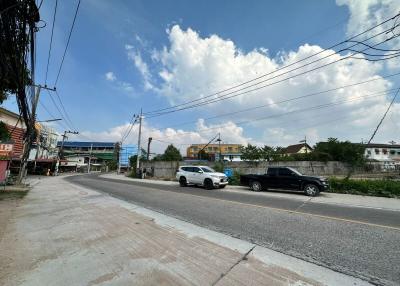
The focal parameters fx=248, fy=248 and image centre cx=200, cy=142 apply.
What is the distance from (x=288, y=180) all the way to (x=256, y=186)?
228cm

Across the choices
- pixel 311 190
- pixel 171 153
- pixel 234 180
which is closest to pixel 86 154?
pixel 171 153

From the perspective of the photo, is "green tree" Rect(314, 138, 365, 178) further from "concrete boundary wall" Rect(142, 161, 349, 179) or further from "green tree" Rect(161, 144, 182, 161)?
"green tree" Rect(161, 144, 182, 161)

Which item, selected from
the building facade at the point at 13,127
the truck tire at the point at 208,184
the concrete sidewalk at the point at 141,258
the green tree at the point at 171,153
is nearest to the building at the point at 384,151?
the green tree at the point at 171,153

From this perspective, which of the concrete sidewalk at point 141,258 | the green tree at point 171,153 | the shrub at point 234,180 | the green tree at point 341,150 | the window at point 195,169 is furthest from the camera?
the green tree at point 171,153

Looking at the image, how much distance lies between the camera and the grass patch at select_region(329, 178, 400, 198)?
13.6 metres

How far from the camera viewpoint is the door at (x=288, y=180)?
14.8 m

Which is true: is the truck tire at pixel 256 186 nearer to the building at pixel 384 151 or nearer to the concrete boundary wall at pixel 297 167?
the concrete boundary wall at pixel 297 167

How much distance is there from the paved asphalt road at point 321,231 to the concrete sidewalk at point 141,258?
48 cm

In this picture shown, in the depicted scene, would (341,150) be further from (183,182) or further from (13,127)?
(13,127)

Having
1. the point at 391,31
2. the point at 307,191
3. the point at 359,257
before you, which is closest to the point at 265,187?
the point at 307,191

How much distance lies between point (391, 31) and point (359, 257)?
960 cm

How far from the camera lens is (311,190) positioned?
14039mm

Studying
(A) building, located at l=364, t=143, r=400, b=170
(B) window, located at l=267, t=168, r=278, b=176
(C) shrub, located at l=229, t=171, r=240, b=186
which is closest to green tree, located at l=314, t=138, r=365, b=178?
(C) shrub, located at l=229, t=171, r=240, b=186

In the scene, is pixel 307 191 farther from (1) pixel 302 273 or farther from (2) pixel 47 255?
(2) pixel 47 255
